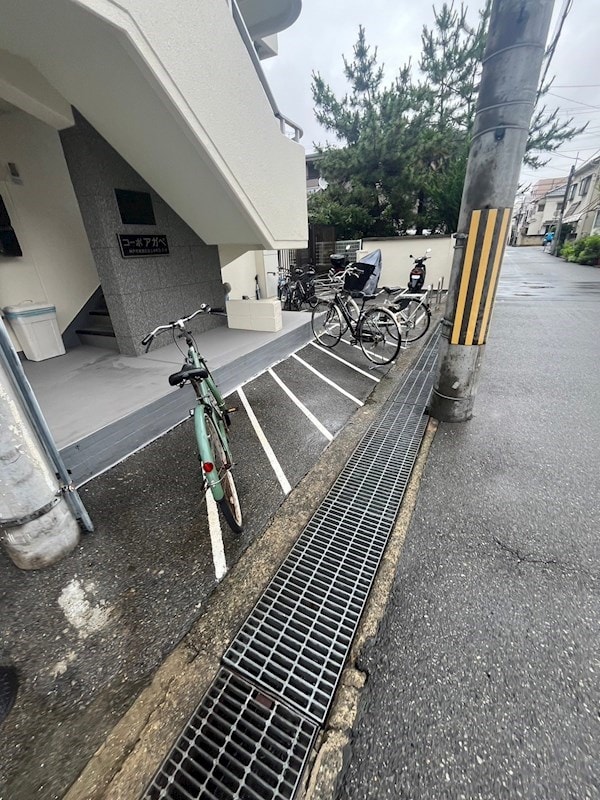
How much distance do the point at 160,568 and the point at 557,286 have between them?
15.4 meters

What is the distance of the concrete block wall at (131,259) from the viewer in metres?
4.02

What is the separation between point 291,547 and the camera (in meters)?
2.15

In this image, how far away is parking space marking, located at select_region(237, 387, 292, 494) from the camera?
2.72 metres

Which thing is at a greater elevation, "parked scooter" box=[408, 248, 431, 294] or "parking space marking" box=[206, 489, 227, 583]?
"parked scooter" box=[408, 248, 431, 294]

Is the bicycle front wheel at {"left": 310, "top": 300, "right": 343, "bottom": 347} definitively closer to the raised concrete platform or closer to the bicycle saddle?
the raised concrete platform

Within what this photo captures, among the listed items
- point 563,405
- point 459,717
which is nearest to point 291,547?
point 459,717

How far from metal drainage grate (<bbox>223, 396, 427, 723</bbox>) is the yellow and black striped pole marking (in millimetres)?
1359

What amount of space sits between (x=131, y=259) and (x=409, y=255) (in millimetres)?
10175

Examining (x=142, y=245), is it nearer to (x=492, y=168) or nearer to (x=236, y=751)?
(x=492, y=168)

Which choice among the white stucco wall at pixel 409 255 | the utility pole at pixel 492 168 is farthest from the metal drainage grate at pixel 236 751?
the white stucco wall at pixel 409 255

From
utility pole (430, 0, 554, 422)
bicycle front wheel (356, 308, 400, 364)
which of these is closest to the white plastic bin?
bicycle front wheel (356, 308, 400, 364)

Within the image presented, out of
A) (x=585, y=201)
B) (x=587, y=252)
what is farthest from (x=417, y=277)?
(x=585, y=201)

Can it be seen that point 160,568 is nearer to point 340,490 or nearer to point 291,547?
point 291,547

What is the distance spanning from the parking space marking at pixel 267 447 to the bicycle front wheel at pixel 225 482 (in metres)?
0.51
